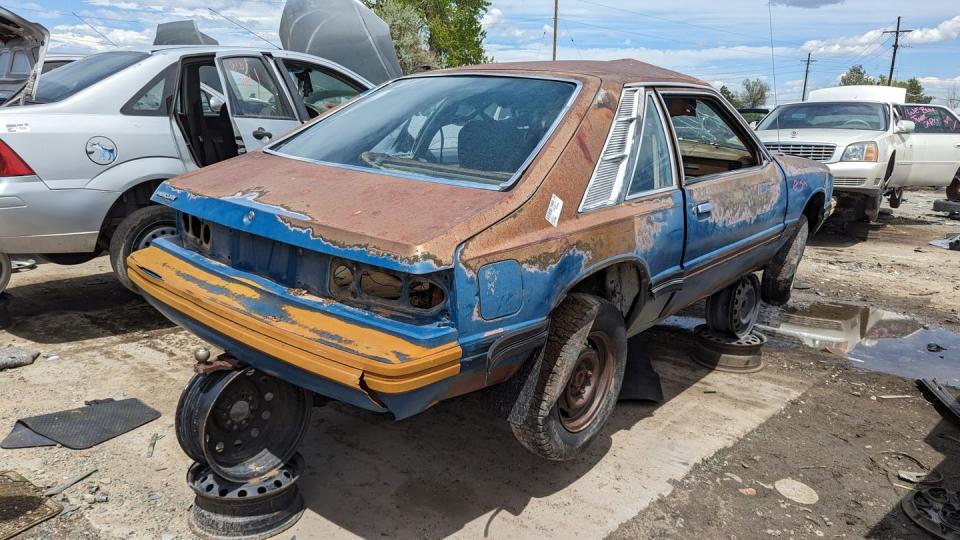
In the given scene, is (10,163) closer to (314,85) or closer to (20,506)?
(20,506)

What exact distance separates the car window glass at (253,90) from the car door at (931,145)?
348 inches

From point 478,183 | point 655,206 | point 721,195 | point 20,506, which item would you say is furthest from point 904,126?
point 20,506

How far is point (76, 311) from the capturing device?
5.02 meters

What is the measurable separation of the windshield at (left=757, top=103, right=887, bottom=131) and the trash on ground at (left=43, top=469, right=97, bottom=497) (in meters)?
9.67

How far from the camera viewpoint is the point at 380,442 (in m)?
3.39

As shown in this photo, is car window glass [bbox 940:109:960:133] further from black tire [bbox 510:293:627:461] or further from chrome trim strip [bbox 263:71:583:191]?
black tire [bbox 510:293:627:461]

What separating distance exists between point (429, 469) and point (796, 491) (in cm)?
165

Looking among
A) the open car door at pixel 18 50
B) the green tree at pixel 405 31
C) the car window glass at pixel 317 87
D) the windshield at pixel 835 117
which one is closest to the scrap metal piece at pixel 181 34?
the car window glass at pixel 317 87

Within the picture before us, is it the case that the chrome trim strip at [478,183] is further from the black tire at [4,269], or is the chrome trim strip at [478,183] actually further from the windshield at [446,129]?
the black tire at [4,269]

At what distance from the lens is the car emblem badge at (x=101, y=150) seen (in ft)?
14.1

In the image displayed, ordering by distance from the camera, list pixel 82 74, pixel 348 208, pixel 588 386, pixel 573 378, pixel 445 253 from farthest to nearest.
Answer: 1. pixel 82 74
2. pixel 588 386
3. pixel 573 378
4. pixel 348 208
5. pixel 445 253

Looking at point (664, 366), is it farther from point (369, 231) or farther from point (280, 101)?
point (280, 101)

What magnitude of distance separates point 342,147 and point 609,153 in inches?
47.9

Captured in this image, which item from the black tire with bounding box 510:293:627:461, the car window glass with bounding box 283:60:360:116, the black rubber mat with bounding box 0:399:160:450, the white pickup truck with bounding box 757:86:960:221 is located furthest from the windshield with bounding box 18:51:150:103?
the white pickup truck with bounding box 757:86:960:221
